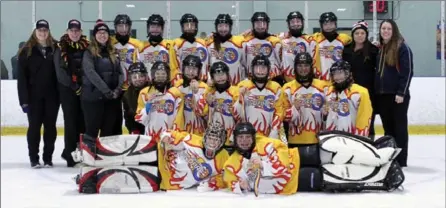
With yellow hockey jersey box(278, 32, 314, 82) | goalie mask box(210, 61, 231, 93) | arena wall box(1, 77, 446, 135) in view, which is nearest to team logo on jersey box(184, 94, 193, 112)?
goalie mask box(210, 61, 231, 93)

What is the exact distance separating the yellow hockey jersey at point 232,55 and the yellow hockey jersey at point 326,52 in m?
0.58

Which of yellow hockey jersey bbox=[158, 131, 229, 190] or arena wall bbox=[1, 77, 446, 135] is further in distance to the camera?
arena wall bbox=[1, 77, 446, 135]

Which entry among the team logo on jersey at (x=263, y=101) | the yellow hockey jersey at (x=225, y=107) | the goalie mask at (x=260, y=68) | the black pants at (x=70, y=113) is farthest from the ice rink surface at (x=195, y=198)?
the goalie mask at (x=260, y=68)

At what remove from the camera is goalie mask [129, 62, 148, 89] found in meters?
4.32

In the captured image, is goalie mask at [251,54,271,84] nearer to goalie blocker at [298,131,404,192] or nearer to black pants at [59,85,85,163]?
goalie blocker at [298,131,404,192]

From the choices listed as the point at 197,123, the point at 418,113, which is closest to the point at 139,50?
the point at 197,123

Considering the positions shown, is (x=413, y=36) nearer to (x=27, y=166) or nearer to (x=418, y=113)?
(x=418, y=113)

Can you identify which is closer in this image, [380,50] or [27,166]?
[380,50]

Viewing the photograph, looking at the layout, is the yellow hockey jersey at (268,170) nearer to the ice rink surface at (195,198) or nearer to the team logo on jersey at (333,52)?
the ice rink surface at (195,198)

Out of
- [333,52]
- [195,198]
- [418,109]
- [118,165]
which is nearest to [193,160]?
[195,198]

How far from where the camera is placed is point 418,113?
740 centimetres

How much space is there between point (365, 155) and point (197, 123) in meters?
1.27

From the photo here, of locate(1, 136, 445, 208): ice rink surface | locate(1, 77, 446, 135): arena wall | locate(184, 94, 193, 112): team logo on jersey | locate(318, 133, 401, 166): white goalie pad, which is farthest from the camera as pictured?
locate(1, 77, 446, 135): arena wall

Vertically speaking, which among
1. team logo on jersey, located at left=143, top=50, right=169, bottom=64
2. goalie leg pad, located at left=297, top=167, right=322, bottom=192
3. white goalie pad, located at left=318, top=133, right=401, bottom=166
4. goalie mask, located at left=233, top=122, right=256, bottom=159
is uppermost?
team logo on jersey, located at left=143, top=50, right=169, bottom=64
